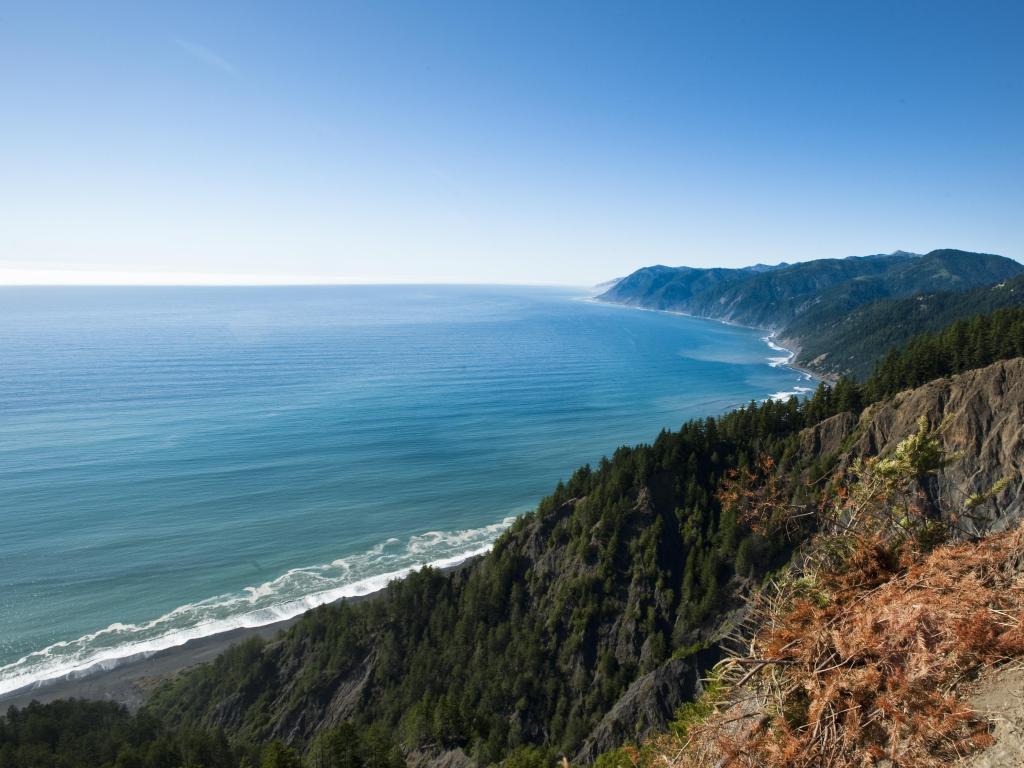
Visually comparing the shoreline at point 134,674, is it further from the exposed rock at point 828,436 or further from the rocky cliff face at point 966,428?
the rocky cliff face at point 966,428

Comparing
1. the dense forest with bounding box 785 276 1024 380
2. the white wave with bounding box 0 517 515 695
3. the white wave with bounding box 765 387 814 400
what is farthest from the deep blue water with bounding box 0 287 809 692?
the dense forest with bounding box 785 276 1024 380

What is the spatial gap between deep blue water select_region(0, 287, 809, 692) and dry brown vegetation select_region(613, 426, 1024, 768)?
46677 millimetres

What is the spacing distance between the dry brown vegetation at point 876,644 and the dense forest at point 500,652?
23.6m

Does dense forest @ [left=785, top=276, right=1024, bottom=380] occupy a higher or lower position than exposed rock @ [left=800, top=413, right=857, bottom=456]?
higher

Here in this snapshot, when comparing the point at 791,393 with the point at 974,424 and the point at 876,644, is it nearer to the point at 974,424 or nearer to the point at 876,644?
the point at 974,424

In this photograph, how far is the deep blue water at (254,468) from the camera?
145 feet

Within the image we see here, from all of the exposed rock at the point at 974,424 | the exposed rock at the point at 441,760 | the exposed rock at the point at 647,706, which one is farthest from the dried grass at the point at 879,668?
the exposed rock at the point at 974,424

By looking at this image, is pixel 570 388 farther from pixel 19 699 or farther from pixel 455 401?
pixel 19 699

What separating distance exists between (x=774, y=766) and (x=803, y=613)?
1.54m

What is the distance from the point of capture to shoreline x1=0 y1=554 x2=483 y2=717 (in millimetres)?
35344

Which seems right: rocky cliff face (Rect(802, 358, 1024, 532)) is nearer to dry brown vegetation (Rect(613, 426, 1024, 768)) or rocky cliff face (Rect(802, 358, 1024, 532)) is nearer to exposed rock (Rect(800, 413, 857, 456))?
Answer: exposed rock (Rect(800, 413, 857, 456))

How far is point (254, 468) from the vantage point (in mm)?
67000

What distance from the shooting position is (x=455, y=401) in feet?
331

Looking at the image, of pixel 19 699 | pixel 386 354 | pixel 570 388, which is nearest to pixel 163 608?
pixel 19 699
